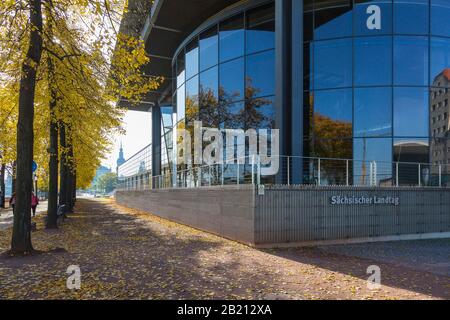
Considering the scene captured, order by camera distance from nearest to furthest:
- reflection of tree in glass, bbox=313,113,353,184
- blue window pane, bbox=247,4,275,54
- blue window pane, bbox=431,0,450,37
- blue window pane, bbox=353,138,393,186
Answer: blue window pane, bbox=353,138,393,186
reflection of tree in glass, bbox=313,113,353,184
blue window pane, bbox=431,0,450,37
blue window pane, bbox=247,4,275,54

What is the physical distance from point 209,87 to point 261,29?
435cm

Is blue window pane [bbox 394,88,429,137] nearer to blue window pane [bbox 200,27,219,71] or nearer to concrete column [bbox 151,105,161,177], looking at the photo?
blue window pane [bbox 200,27,219,71]

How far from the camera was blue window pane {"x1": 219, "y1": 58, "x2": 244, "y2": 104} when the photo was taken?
1933 centimetres

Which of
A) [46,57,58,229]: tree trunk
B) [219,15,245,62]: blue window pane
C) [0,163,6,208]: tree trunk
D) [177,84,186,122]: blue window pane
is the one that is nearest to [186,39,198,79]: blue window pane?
[177,84,186,122]: blue window pane

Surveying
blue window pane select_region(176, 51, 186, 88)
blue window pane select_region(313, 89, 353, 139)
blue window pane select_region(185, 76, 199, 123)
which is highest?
blue window pane select_region(176, 51, 186, 88)

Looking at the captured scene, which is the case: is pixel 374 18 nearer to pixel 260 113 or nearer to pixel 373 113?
pixel 373 113

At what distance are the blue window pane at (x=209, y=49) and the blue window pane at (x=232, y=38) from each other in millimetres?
488

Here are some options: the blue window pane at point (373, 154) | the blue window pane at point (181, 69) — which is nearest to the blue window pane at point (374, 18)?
the blue window pane at point (373, 154)

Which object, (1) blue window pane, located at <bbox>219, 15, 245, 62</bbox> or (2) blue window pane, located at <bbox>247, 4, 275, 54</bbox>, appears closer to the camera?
(2) blue window pane, located at <bbox>247, 4, 275, 54</bbox>

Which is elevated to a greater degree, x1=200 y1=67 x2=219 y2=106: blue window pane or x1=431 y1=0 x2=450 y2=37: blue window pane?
x1=431 y1=0 x2=450 y2=37: blue window pane

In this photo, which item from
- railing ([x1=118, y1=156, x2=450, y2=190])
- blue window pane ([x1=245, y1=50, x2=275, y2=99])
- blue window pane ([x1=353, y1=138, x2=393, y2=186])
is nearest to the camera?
railing ([x1=118, y1=156, x2=450, y2=190])

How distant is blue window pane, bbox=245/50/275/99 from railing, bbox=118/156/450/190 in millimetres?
3806

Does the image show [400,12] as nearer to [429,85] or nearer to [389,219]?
[429,85]

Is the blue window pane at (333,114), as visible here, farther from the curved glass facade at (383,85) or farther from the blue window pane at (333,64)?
the blue window pane at (333,64)
